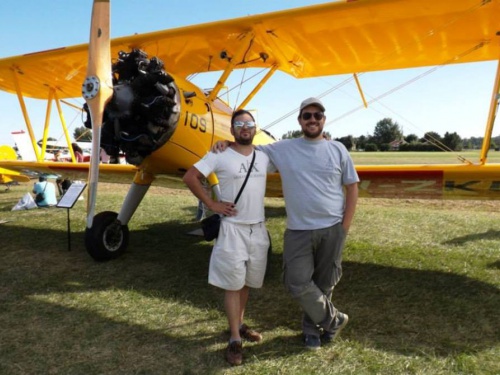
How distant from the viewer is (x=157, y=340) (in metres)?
2.83

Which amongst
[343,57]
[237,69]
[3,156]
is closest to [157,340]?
[237,69]

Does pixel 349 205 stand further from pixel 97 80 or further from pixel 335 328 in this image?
pixel 97 80

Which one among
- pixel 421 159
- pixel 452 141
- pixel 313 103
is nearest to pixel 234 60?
pixel 313 103

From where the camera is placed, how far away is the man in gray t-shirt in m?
2.59

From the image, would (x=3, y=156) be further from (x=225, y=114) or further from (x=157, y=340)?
(x=157, y=340)

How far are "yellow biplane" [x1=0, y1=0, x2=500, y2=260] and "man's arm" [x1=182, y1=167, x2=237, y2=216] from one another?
121 centimetres

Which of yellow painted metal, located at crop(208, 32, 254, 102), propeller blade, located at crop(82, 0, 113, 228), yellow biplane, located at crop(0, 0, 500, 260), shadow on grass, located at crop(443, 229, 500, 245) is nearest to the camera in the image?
propeller blade, located at crop(82, 0, 113, 228)

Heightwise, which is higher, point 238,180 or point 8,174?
point 238,180

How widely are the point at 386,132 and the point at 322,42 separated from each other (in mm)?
42329

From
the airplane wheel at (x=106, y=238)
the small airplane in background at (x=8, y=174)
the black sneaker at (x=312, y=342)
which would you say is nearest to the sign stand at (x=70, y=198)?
the airplane wheel at (x=106, y=238)

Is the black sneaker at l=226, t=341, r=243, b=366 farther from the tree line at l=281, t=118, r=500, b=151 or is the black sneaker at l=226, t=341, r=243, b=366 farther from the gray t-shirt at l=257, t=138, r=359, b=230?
the tree line at l=281, t=118, r=500, b=151

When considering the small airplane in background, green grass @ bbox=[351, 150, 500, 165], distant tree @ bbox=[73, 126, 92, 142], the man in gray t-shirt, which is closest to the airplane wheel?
distant tree @ bbox=[73, 126, 92, 142]

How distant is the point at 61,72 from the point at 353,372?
6088 millimetres

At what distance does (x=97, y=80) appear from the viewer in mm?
3566
